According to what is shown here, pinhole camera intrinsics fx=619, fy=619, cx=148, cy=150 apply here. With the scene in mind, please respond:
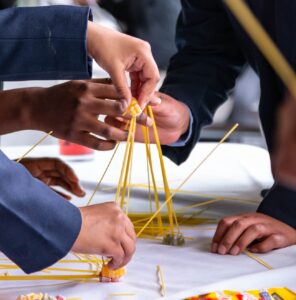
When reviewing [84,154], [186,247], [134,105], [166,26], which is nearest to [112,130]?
[134,105]

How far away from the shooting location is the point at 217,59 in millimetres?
1329

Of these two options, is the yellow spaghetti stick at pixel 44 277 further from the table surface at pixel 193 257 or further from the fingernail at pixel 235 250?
the fingernail at pixel 235 250

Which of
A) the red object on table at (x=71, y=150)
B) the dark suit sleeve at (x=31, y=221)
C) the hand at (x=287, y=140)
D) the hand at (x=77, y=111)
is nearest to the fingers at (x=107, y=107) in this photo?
the hand at (x=77, y=111)

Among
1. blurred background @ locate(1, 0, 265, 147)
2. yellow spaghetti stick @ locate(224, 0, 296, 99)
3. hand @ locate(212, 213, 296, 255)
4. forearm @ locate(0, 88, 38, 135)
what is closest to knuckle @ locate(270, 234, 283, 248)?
hand @ locate(212, 213, 296, 255)

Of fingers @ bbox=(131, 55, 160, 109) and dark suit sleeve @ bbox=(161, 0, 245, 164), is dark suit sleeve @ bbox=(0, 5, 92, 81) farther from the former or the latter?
dark suit sleeve @ bbox=(161, 0, 245, 164)

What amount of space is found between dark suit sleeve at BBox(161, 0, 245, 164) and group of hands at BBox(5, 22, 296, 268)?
0.28ft

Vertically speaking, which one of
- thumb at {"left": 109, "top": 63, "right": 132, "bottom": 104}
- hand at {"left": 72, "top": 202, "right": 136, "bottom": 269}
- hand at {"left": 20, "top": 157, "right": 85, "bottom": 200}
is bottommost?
hand at {"left": 20, "top": 157, "right": 85, "bottom": 200}

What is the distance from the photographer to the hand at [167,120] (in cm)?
105

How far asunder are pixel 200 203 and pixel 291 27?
365 millimetres

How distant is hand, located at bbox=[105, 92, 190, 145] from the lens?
1052mm

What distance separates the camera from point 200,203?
118cm

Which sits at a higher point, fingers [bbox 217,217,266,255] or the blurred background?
fingers [bbox 217,217,266,255]

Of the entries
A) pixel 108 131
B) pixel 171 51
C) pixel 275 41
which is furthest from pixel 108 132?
pixel 171 51

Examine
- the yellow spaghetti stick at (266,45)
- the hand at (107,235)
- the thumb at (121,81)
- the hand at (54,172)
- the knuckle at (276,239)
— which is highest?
the yellow spaghetti stick at (266,45)
